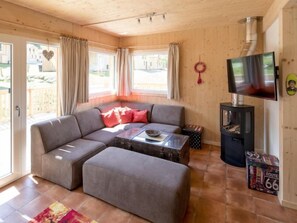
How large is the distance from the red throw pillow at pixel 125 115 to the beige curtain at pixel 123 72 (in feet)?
2.44

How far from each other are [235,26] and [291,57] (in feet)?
6.12

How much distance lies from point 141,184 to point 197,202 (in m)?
0.81

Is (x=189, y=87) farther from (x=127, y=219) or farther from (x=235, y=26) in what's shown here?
(x=127, y=219)

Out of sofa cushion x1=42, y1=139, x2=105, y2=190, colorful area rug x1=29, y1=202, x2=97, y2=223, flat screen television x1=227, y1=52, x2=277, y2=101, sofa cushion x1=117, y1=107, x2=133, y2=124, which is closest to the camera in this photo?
colorful area rug x1=29, y1=202, x2=97, y2=223

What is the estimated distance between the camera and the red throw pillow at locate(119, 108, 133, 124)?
13.3 feet

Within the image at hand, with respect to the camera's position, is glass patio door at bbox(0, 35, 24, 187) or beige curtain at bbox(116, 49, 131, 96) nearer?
glass patio door at bbox(0, 35, 24, 187)

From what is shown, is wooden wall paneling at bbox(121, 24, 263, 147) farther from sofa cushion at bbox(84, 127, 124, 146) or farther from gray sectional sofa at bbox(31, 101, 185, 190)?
sofa cushion at bbox(84, 127, 124, 146)

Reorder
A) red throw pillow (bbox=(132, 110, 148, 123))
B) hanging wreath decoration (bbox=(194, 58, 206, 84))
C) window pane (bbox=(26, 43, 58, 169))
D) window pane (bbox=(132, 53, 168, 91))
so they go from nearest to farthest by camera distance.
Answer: window pane (bbox=(26, 43, 58, 169)), hanging wreath decoration (bbox=(194, 58, 206, 84)), red throw pillow (bbox=(132, 110, 148, 123)), window pane (bbox=(132, 53, 168, 91))

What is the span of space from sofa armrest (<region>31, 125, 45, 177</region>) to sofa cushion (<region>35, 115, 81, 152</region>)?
51 millimetres

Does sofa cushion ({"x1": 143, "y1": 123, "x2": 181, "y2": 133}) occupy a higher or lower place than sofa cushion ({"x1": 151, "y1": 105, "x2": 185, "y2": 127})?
lower

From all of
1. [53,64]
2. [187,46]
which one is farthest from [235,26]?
[53,64]

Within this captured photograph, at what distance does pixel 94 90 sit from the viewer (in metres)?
4.33

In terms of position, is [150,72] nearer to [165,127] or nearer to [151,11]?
[165,127]

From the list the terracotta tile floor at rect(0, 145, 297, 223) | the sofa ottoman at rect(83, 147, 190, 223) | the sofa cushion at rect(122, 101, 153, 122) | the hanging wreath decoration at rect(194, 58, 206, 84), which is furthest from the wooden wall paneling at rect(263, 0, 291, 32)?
the sofa cushion at rect(122, 101, 153, 122)
